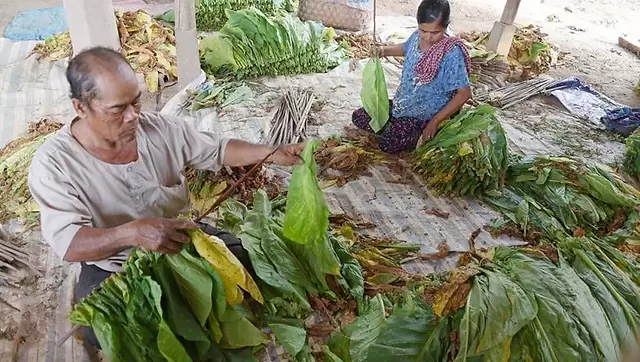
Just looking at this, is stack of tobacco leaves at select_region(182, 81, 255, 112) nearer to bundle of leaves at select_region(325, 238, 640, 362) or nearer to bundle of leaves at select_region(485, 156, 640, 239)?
bundle of leaves at select_region(485, 156, 640, 239)

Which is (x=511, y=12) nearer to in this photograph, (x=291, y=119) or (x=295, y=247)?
(x=291, y=119)

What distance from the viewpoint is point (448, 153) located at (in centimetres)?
321

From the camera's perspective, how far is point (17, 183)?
116 inches

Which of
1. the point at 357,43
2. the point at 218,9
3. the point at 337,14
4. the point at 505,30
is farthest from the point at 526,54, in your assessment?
the point at 218,9

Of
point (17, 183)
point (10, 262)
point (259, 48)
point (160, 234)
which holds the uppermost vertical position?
point (160, 234)

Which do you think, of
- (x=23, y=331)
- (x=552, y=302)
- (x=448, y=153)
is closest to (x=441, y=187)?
(x=448, y=153)

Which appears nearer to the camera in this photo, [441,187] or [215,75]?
[441,187]

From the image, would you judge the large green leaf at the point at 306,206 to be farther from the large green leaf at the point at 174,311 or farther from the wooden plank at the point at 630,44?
the wooden plank at the point at 630,44

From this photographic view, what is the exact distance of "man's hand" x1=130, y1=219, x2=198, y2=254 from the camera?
1656 millimetres

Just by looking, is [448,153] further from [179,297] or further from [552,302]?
[179,297]

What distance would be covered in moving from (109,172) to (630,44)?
6816 millimetres

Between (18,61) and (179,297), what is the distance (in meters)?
4.02

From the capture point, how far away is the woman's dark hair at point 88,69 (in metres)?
1.68

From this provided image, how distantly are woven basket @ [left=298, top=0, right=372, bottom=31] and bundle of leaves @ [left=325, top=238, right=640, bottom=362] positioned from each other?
4.37 meters
